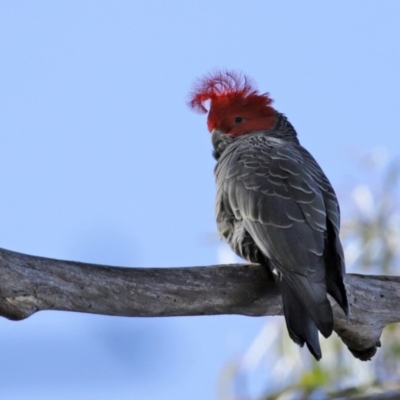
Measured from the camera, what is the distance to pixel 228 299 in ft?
13.9

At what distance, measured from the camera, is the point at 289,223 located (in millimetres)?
4379

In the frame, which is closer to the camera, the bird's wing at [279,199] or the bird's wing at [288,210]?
the bird's wing at [288,210]

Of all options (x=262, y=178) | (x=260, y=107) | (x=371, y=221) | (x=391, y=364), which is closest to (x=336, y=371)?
(x=391, y=364)

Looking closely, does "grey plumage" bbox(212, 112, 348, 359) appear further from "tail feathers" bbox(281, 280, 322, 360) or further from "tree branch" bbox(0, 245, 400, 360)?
"tree branch" bbox(0, 245, 400, 360)

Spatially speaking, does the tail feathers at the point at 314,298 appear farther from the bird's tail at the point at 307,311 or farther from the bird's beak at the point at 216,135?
the bird's beak at the point at 216,135

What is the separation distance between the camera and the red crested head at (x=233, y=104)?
5613 mm

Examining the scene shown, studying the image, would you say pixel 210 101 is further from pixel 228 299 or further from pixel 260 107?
pixel 228 299

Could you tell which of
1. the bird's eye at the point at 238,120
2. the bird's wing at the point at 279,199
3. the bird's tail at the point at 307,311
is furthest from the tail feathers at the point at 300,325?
the bird's eye at the point at 238,120

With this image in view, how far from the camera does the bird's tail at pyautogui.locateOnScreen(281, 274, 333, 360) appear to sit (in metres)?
4.01

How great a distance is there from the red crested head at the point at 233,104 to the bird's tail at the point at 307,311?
1575 millimetres

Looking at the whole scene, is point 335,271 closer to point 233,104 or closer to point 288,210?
point 288,210

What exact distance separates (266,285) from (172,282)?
48cm

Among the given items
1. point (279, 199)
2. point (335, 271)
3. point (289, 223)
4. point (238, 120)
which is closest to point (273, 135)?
point (238, 120)

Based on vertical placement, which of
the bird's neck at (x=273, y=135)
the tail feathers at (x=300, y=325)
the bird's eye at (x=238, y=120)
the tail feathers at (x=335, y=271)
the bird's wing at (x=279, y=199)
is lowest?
the tail feathers at (x=300, y=325)
